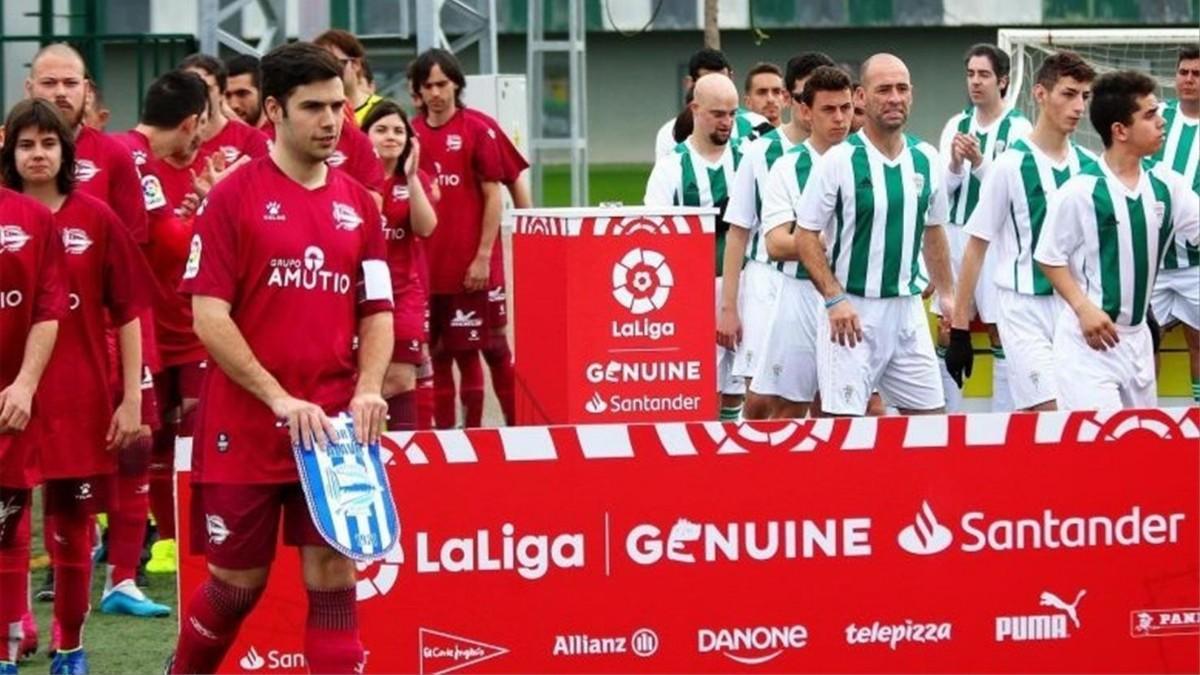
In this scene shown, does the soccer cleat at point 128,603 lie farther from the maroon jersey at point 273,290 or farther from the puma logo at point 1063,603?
the puma logo at point 1063,603

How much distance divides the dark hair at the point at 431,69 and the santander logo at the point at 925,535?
5.15 meters

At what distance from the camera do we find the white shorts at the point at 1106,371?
870 cm

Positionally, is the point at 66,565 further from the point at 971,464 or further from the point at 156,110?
the point at 971,464

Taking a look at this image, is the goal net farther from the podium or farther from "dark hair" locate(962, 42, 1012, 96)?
the podium

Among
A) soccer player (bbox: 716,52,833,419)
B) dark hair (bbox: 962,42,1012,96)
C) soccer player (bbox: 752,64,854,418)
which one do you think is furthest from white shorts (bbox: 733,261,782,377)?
dark hair (bbox: 962,42,1012,96)

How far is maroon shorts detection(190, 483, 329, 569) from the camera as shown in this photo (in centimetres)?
648

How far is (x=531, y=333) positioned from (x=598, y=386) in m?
0.64

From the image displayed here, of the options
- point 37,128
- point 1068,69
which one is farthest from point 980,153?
point 37,128

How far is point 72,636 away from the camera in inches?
307

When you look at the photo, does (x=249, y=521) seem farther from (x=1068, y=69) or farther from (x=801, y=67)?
(x=801, y=67)

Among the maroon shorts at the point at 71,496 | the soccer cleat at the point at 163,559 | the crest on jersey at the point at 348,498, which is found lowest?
the soccer cleat at the point at 163,559

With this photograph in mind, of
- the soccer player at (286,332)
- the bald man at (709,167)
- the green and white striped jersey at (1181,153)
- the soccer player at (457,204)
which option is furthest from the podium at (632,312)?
the soccer player at (286,332)

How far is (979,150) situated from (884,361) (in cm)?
333

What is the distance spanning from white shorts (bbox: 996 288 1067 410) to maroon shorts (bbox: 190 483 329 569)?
397 centimetres
